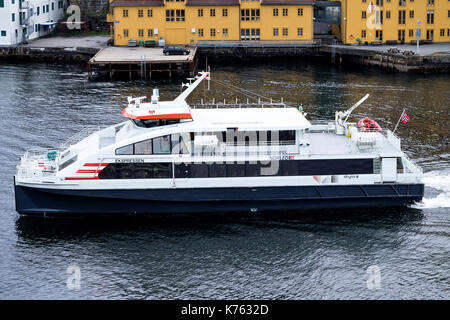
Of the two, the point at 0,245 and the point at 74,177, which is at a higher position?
the point at 74,177

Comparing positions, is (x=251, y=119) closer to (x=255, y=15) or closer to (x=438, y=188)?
(x=438, y=188)

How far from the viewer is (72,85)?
199ft

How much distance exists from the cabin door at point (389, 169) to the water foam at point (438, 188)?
188 cm

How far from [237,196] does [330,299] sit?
7176 mm

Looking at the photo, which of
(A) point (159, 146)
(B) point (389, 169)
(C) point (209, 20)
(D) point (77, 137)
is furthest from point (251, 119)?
(C) point (209, 20)

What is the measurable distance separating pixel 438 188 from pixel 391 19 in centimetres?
4551

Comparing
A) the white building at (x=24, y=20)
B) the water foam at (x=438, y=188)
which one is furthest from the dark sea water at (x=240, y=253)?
the white building at (x=24, y=20)

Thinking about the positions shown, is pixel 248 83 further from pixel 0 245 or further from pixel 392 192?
pixel 0 245

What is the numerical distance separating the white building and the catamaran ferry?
4805 cm

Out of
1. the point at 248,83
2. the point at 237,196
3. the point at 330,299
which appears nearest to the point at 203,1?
the point at 248,83

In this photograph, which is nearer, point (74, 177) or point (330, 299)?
point (330, 299)

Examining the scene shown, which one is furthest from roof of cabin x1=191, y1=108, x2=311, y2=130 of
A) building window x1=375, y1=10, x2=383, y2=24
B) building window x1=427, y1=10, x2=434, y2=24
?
building window x1=427, y1=10, x2=434, y2=24
